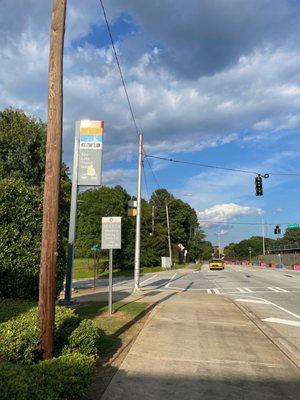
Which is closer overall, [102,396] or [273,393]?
[102,396]

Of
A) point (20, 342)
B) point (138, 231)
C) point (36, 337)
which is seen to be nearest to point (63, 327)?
point (36, 337)

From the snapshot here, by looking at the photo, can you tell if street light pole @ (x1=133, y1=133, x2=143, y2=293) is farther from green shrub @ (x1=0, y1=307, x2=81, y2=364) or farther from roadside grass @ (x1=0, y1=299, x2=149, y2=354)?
green shrub @ (x1=0, y1=307, x2=81, y2=364)

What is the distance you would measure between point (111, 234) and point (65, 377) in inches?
345

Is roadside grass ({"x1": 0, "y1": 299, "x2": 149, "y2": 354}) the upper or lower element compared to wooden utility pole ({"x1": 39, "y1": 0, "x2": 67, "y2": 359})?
lower

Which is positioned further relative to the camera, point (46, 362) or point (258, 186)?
point (258, 186)

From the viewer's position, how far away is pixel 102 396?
6352 millimetres

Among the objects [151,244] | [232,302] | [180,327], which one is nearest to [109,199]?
[151,244]

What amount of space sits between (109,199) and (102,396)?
175 ft

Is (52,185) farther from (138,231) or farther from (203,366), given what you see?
(138,231)

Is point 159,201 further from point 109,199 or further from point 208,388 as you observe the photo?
point 208,388

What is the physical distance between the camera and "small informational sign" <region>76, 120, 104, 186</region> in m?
16.0

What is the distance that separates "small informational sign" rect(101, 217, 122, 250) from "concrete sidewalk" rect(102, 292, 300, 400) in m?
2.35

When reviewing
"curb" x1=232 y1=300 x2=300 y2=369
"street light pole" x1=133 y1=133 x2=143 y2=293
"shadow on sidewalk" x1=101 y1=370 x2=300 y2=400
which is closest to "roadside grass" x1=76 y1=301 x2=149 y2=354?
"shadow on sidewalk" x1=101 y1=370 x2=300 y2=400

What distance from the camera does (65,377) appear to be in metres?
5.48
